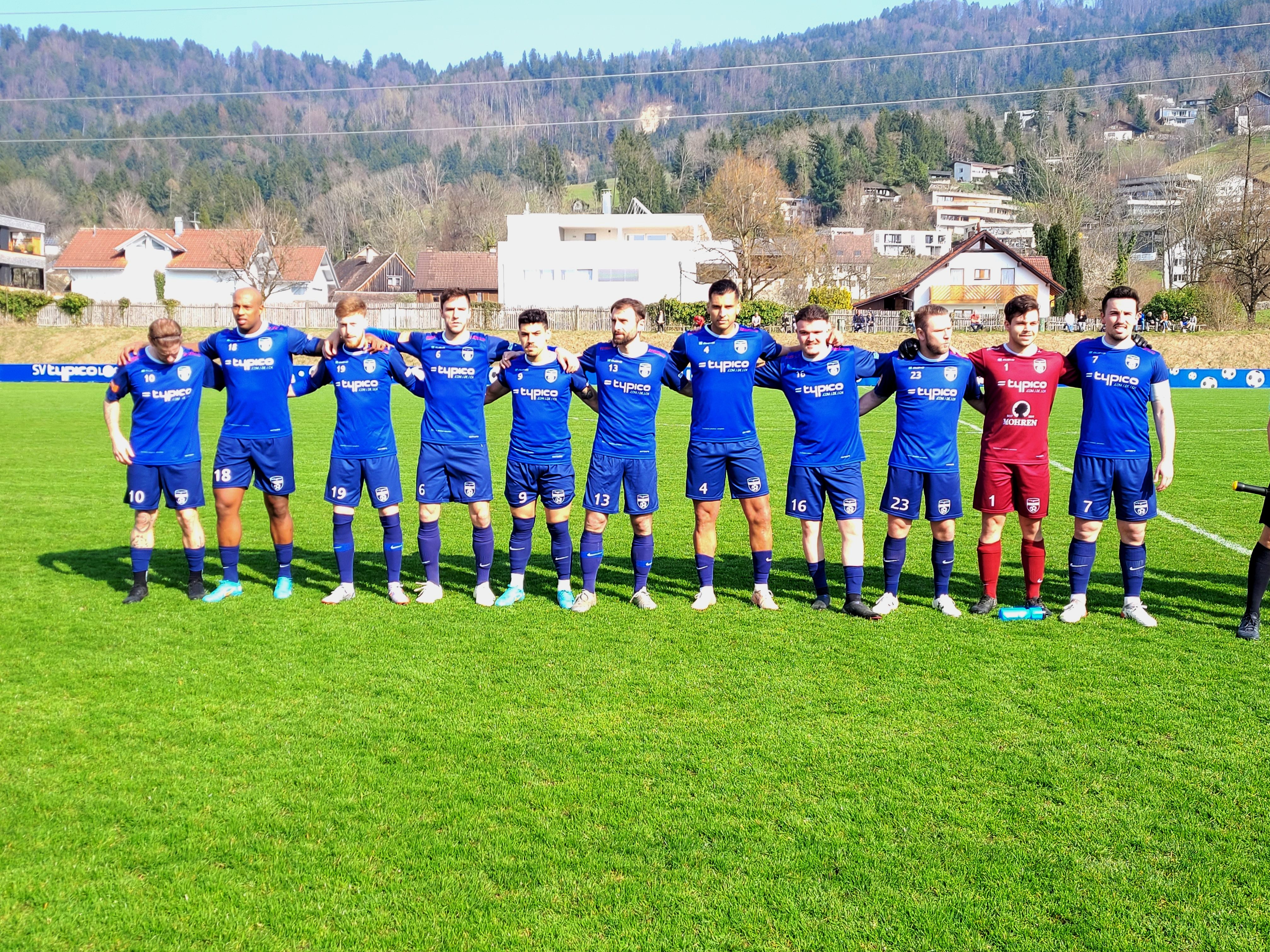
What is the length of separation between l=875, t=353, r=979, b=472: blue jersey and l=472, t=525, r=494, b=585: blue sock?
3008 mm

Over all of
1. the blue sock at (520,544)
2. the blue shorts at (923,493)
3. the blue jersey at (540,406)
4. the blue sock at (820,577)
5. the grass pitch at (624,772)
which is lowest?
the grass pitch at (624,772)

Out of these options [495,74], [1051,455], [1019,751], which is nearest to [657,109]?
[495,74]

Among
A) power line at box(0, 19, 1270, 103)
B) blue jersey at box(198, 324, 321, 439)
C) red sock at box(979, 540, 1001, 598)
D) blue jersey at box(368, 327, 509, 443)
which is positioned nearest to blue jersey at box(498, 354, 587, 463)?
blue jersey at box(368, 327, 509, 443)

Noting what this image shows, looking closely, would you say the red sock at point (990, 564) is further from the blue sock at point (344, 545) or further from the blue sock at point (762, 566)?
the blue sock at point (344, 545)

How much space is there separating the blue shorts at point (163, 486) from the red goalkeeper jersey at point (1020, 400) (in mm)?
5790

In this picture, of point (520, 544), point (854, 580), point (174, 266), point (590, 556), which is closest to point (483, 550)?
point (520, 544)

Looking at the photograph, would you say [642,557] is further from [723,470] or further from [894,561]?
[894,561]

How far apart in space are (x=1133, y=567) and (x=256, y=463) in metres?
6.41

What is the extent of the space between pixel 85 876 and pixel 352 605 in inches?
149

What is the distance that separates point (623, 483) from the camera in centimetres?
758

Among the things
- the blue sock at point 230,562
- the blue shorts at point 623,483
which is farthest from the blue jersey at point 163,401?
the blue shorts at point 623,483

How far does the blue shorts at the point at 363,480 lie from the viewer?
7625mm

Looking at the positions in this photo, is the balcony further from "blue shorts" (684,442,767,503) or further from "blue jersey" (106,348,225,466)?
"blue jersey" (106,348,225,466)

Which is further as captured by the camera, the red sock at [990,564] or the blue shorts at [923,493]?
the red sock at [990,564]
